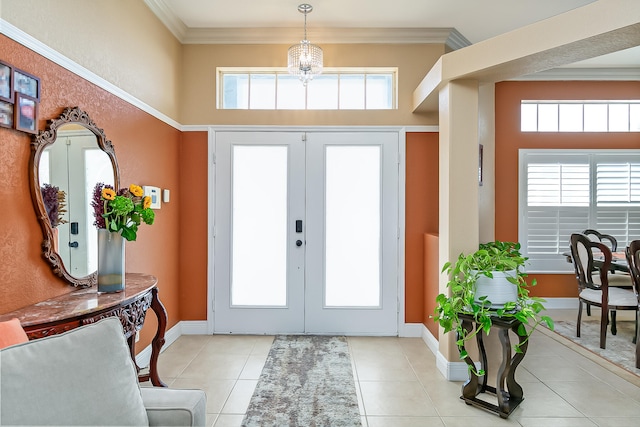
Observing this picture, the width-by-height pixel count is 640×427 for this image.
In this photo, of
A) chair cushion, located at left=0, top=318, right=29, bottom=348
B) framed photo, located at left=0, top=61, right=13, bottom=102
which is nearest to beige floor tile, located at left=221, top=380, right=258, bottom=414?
chair cushion, located at left=0, top=318, right=29, bottom=348

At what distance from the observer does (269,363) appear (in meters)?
3.26

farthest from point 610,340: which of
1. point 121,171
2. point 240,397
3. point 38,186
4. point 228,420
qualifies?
point 38,186

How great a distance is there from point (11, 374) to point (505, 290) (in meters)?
2.56

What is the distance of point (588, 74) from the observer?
15.8 ft

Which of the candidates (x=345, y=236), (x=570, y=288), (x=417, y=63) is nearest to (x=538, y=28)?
(x=417, y=63)

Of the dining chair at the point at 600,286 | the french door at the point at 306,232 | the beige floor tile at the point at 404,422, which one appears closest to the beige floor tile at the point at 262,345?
the french door at the point at 306,232

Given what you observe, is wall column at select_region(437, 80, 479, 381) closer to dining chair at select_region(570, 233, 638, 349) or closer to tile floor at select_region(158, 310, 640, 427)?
tile floor at select_region(158, 310, 640, 427)

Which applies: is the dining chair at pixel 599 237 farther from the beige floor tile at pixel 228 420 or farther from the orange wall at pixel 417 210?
the beige floor tile at pixel 228 420

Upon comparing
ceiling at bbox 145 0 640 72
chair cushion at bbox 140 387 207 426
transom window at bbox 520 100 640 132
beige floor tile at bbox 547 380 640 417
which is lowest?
beige floor tile at bbox 547 380 640 417

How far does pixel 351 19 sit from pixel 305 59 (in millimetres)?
679

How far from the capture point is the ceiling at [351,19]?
341cm

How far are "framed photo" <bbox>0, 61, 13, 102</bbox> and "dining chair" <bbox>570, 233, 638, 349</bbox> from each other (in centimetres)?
456

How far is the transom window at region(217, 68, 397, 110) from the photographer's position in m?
4.08

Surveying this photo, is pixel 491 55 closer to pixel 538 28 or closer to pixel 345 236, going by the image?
pixel 538 28
